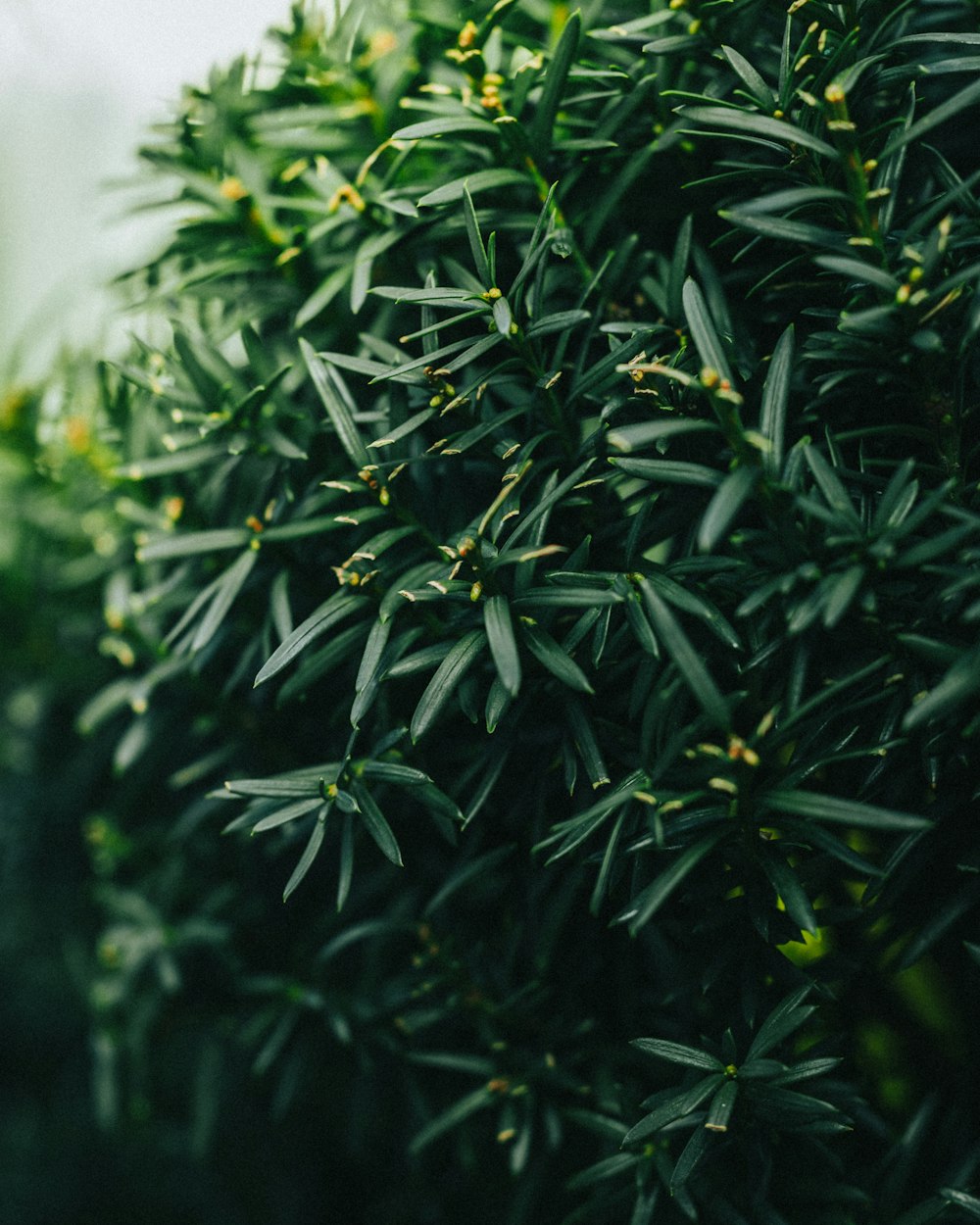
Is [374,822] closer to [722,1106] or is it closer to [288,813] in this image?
[288,813]

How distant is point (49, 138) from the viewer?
1.90 m

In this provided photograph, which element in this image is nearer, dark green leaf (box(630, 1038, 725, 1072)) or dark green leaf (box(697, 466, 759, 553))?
dark green leaf (box(697, 466, 759, 553))

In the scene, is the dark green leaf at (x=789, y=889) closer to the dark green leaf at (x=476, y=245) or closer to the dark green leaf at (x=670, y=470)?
the dark green leaf at (x=670, y=470)

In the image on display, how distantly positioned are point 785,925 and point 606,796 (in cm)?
15

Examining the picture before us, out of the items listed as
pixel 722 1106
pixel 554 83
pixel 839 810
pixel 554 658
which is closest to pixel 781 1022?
pixel 722 1106

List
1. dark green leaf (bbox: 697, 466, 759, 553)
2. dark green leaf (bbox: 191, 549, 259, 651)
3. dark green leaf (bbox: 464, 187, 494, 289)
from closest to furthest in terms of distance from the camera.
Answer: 1. dark green leaf (bbox: 697, 466, 759, 553)
2. dark green leaf (bbox: 464, 187, 494, 289)
3. dark green leaf (bbox: 191, 549, 259, 651)

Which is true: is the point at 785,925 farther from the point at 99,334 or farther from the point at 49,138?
the point at 49,138

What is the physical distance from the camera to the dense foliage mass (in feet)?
1.76

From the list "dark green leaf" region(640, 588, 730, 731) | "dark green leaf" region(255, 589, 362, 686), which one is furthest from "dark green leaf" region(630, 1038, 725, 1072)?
"dark green leaf" region(255, 589, 362, 686)

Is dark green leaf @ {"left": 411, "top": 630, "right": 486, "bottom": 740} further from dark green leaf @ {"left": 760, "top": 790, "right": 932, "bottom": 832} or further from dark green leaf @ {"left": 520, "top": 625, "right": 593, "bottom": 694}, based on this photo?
dark green leaf @ {"left": 760, "top": 790, "right": 932, "bottom": 832}

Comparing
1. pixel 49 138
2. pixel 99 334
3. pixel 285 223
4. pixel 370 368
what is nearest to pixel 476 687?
pixel 370 368

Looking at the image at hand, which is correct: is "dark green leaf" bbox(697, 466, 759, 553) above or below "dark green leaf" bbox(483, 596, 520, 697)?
above

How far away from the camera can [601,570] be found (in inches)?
24.1

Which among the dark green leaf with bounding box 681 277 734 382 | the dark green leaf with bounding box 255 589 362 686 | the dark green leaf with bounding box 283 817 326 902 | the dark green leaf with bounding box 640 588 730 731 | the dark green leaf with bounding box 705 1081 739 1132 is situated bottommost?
the dark green leaf with bounding box 705 1081 739 1132
